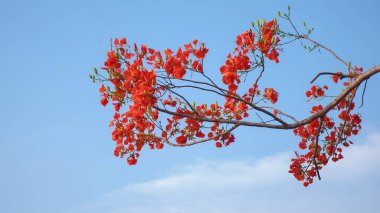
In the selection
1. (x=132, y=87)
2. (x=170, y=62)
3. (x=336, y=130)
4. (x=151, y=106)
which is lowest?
(x=151, y=106)

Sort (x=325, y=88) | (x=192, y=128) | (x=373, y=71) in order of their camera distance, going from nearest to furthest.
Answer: (x=373, y=71) < (x=192, y=128) < (x=325, y=88)

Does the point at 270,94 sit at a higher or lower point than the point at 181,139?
higher

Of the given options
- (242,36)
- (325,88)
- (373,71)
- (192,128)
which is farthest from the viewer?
(325,88)

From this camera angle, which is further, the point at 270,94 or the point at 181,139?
the point at 181,139

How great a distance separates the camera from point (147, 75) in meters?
4.32

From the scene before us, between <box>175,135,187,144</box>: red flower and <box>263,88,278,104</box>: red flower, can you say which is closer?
<box>263,88,278,104</box>: red flower

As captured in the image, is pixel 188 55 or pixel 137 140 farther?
pixel 137 140

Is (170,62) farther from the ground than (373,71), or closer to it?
farther from the ground

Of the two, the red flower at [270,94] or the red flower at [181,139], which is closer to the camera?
the red flower at [270,94]

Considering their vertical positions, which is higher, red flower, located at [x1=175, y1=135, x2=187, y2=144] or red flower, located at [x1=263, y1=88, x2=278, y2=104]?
red flower, located at [x1=263, y1=88, x2=278, y2=104]

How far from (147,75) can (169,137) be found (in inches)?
57.2

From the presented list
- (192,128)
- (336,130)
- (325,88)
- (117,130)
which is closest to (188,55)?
→ (192,128)

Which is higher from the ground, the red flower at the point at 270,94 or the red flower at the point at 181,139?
the red flower at the point at 270,94

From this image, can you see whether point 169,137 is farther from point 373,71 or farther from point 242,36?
point 373,71
